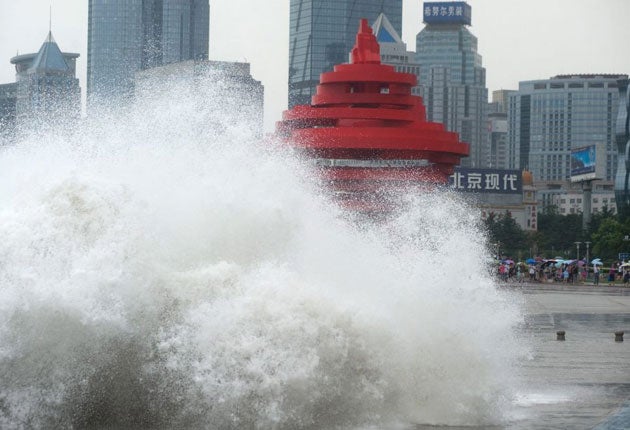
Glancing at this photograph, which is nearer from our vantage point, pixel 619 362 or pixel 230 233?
pixel 230 233

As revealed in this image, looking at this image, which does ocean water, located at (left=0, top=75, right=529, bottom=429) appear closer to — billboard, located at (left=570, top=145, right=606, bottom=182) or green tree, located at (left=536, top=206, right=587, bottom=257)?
green tree, located at (left=536, top=206, right=587, bottom=257)

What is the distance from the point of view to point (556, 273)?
84312mm

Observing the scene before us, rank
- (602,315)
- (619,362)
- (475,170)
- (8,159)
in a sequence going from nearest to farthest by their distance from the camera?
(8,159) → (619,362) → (602,315) → (475,170)

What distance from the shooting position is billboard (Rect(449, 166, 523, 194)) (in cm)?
18488

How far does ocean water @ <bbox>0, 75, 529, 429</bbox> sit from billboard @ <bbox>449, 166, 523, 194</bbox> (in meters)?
164

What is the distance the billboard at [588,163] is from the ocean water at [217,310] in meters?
145

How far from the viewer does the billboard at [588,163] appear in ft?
534

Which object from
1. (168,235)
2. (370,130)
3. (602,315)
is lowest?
(602,315)

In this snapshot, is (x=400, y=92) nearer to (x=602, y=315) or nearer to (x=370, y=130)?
(x=370, y=130)

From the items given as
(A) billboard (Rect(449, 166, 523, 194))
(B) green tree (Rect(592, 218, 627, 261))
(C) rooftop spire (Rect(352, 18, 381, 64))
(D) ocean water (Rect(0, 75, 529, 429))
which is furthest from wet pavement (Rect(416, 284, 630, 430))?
(A) billboard (Rect(449, 166, 523, 194))

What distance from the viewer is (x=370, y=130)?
91000 mm

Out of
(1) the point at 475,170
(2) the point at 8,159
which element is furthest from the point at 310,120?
(1) the point at 475,170

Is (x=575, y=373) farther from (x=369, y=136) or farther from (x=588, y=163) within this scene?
(x=588, y=163)

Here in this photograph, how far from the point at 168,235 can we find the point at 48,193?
1641 millimetres
